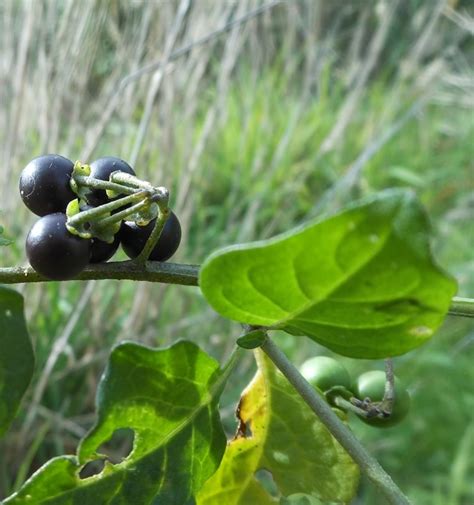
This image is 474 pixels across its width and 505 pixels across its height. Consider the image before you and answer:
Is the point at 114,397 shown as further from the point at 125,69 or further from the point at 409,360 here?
the point at 409,360

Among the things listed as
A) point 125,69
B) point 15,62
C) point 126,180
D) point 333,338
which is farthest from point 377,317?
point 15,62

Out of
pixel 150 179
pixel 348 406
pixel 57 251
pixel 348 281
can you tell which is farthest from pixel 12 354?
pixel 150 179

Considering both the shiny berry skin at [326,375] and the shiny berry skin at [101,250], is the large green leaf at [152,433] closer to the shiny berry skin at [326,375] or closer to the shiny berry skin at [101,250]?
the shiny berry skin at [101,250]

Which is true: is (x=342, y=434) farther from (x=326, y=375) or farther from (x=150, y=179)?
(x=150, y=179)

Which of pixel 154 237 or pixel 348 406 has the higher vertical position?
pixel 154 237

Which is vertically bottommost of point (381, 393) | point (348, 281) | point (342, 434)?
point (381, 393)

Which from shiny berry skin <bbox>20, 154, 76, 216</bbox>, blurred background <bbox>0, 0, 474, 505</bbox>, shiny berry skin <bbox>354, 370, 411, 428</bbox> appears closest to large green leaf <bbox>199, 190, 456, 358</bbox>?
shiny berry skin <bbox>20, 154, 76, 216</bbox>

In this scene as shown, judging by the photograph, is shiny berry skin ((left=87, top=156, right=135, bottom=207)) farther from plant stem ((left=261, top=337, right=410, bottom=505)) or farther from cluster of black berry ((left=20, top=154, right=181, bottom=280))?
plant stem ((left=261, top=337, right=410, bottom=505))
